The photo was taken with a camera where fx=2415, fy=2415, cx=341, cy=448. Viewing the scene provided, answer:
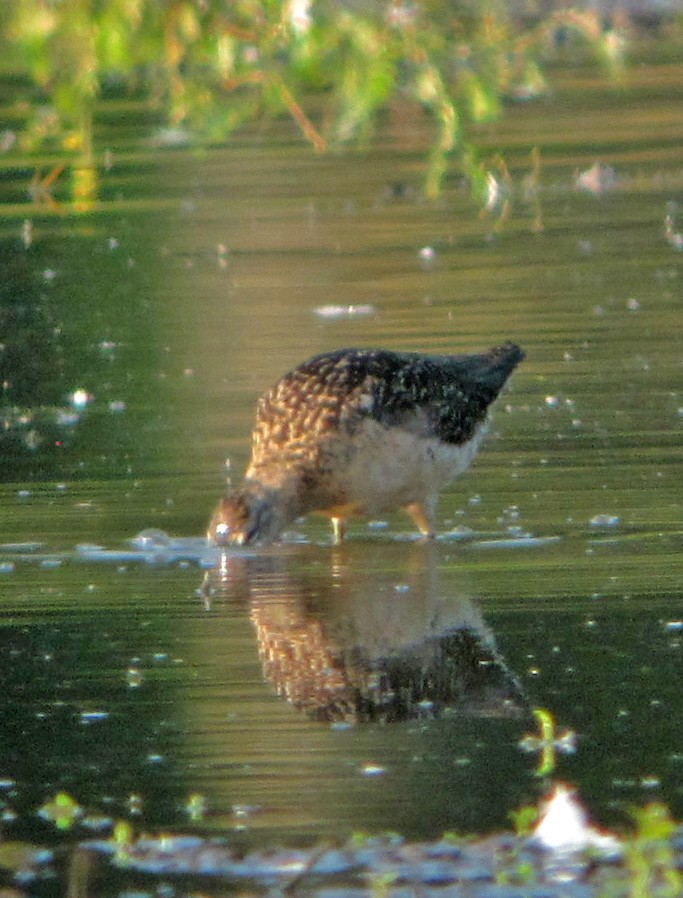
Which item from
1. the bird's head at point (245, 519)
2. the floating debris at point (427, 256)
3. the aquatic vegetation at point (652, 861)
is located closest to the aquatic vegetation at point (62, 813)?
the aquatic vegetation at point (652, 861)

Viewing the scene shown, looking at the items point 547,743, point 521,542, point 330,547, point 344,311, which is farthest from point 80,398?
point 547,743

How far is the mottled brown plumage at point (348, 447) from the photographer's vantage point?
8844 mm

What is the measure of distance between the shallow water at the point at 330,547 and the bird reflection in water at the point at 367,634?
0.02 m

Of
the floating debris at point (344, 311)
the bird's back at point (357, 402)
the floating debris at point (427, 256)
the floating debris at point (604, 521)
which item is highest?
the floating debris at point (427, 256)

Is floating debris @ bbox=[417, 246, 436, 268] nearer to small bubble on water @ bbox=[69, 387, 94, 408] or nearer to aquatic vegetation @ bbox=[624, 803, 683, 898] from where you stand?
small bubble on water @ bbox=[69, 387, 94, 408]

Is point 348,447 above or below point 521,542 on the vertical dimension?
above

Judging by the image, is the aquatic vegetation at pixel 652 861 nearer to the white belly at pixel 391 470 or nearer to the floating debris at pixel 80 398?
the white belly at pixel 391 470

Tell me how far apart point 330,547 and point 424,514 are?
14.6 inches

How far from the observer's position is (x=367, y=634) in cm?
748

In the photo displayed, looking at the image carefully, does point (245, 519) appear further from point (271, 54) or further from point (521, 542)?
point (271, 54)

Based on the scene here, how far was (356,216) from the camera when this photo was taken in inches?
671

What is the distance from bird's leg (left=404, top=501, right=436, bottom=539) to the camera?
8.97 m

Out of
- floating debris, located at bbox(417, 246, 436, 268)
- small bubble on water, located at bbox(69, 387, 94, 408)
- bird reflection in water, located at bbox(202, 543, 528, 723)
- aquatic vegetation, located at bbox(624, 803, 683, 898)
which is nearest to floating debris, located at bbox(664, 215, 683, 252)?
floating debris, located at bbox(417, 246, 436, 268)

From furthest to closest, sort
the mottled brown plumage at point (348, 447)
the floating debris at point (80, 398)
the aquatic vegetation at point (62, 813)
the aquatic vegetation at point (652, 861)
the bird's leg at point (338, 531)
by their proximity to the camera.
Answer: the floating debris at point (80, 398) → the bird's leg at point (338, 531) → the mottled brown plumage at point (348, 447) → the aquatic vegetation at point (62, 813) → the aquatic vegetation at point (652, 861)
